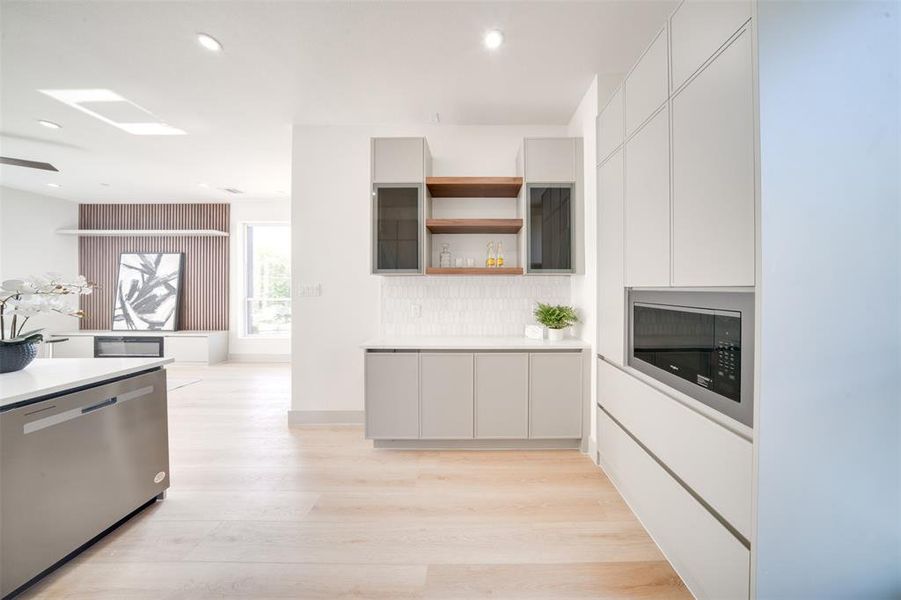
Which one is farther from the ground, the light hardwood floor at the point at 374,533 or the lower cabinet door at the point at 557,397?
the lower cabinet door at the point at 557,397

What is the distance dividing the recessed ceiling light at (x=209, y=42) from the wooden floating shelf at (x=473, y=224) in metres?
1.80

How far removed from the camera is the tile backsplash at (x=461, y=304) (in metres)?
3.32

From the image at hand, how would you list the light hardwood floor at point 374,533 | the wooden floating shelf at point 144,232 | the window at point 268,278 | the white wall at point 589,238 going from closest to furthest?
the light hardwood floor at point 374,533 < the white wall at point 589,238 < the wooden floating shelf at point 144,232 < the window at point 268,278

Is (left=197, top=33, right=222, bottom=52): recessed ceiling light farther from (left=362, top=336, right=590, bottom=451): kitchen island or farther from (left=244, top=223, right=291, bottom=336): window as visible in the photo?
(left=244, top=223, right=291, bottom=336): window

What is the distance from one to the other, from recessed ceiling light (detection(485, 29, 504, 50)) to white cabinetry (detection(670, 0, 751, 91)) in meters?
0.99

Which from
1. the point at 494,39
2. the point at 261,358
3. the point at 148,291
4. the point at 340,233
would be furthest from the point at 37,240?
the point at 494,39

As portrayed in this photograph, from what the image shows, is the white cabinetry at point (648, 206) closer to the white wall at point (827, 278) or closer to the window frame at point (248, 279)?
the white wall at point (827, 278)

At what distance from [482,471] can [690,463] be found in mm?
1403

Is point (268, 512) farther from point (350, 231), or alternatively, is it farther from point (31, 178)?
point (31, 178)

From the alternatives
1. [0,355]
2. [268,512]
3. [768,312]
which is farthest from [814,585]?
[0,355]

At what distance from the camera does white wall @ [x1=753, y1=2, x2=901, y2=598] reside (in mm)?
1081

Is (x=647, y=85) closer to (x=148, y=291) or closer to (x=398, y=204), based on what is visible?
(x=398, y=204)

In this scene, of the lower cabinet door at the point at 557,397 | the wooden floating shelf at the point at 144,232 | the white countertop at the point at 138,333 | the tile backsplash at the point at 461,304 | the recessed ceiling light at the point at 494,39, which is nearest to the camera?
the recessed ceiling light at the point at 494,39

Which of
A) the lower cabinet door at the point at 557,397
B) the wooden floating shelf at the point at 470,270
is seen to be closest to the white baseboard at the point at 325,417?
the wooden floating shelf at the point at 470,270
